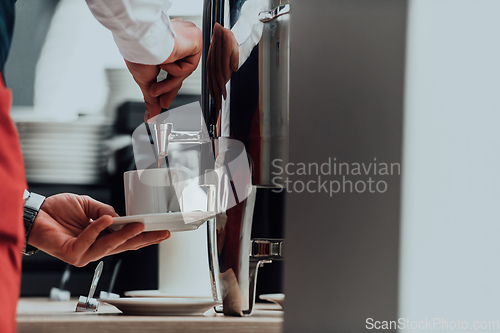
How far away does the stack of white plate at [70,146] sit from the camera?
100cm

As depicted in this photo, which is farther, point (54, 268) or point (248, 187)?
point (54, 268)

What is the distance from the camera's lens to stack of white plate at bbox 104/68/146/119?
1021 millimetres

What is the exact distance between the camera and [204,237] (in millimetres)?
620

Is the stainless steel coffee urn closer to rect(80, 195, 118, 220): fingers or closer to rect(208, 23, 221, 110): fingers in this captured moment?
rect(208, 23, 221, 110): fingers

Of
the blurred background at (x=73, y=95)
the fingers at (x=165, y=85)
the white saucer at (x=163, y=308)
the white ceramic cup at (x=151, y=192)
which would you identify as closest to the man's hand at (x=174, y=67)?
the fingers at (x=165, y=85)

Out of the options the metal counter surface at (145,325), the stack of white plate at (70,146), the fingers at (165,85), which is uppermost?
the fingers at (165,85)

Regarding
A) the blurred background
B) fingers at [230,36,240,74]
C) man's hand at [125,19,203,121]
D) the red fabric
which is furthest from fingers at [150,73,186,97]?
the blurred background

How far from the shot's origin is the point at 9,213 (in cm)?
28

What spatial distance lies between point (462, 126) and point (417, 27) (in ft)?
0.30

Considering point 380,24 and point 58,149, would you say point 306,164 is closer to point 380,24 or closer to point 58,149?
point 380,24

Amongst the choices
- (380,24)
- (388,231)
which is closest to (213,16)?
(380,24)

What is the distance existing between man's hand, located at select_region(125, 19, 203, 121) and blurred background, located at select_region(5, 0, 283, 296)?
0.47 metres

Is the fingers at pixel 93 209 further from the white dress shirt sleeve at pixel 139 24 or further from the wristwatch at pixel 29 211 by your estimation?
the white dress shirt sleeve at pixel 139 24

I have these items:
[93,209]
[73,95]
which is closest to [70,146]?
[73,95]
